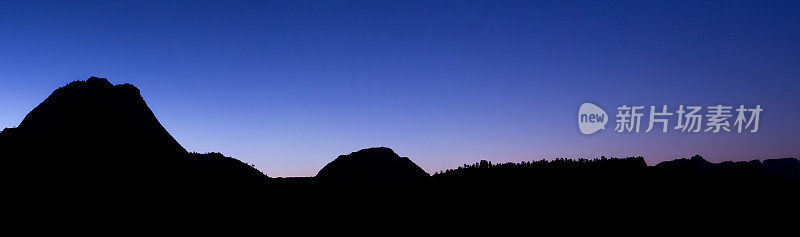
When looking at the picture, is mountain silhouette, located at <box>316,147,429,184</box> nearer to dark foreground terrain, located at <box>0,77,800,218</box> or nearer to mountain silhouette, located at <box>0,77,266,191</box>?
dark foreground terrain, located at <box>0,77,800,218</box>

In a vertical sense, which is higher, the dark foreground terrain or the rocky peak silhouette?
the rocky peak silhouette

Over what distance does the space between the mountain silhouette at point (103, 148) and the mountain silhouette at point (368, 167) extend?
29.2 m

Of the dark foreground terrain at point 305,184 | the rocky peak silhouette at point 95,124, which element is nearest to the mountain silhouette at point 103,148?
the rocky peak silhouette at point 95,124

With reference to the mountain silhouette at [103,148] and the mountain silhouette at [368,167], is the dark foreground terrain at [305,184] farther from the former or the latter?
the mountain silhouette at [368,167]

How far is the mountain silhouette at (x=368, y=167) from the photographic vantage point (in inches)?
3590

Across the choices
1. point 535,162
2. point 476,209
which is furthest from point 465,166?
point 476,209

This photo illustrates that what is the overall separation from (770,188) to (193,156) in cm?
5996

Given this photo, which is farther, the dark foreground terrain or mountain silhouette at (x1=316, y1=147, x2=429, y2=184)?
mountain silhouette at (x1=316, y1=147, x2=429, y2=184)

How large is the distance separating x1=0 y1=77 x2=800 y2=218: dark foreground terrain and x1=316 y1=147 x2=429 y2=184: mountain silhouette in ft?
1.01

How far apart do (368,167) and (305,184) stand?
1735 inches

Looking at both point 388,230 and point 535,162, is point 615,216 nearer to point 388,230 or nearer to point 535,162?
point 535,162

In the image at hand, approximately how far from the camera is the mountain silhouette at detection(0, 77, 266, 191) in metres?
45.2

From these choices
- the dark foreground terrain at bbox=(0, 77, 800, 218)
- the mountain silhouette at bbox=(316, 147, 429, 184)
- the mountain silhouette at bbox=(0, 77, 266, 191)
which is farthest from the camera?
the mountain silhouette at bbox=(316, 147, 429, 184)

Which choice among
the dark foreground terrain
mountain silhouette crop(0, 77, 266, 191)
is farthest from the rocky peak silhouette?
the dark foreground terrain
